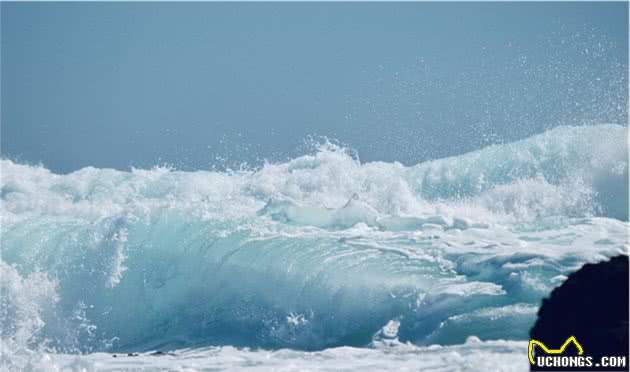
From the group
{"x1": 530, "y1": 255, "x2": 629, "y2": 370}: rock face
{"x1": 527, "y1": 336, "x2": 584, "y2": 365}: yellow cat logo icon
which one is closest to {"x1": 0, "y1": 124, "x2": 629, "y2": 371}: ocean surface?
{"x1": 527, "y1": 336, "x2": 584, "y2": 365}: yellow cat logo icon

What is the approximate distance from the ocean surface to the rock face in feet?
1.26

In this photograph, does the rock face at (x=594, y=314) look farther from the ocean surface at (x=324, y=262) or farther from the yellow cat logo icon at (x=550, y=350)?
the ocean surface at (x=324, y=262)

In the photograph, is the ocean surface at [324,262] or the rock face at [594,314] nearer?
the rock face at [594,314]

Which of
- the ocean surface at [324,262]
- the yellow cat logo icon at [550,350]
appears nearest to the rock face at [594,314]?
the yellow cat logo icon at [550,350]

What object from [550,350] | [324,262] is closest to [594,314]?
[550,350]

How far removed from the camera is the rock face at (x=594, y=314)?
5.46m

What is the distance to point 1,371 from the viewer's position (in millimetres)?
6648

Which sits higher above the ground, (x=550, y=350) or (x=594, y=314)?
(x=594, y=314)

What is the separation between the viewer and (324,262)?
912 centimetres

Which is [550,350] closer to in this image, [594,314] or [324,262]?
[594,314]

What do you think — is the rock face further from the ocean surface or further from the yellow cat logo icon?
the ocean surface

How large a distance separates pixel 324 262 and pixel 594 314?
4144 millimetres

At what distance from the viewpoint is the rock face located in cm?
546

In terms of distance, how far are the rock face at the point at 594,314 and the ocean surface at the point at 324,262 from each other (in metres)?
0.38
